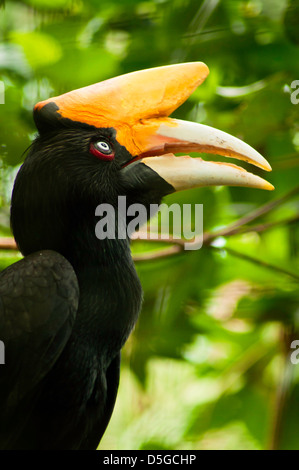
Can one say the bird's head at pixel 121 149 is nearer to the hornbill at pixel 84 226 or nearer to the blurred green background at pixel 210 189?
the hornbill at pixel 84 226

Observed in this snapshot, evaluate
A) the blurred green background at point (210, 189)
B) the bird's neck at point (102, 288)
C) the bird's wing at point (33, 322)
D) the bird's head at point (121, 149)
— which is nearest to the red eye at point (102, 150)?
the bird's head at point (121, 149)

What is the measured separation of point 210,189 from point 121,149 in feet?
2.92

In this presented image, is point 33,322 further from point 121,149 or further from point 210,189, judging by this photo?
point 210,189

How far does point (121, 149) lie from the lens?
2391 mm

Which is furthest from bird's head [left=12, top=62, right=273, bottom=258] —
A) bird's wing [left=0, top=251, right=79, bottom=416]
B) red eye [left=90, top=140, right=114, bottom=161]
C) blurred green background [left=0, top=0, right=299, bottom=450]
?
blurred green background [left=0, top=0, right=299, bottom=450]

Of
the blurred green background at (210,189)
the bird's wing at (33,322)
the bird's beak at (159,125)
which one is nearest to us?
the bird's wing at (33,322)

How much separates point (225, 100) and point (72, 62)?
69 cm

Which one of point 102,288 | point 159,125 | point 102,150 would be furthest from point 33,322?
point 159,125

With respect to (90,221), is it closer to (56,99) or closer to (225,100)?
(56,99)

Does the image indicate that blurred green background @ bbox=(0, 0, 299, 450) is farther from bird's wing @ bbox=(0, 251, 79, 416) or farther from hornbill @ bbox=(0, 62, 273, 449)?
bird's wing @ bbox=(0, 251, 79, 416)

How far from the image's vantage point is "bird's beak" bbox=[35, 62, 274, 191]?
90.9 inches

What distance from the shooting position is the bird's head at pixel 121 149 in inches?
91.4

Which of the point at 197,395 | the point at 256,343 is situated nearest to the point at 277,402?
the point at 256,343
